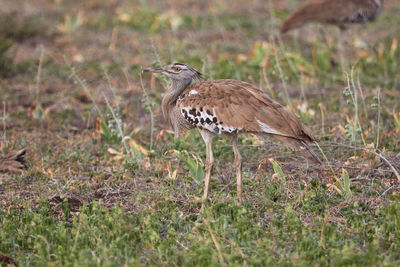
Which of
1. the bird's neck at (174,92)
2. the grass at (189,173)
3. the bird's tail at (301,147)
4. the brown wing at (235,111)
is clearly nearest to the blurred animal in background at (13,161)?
the grass at (189,173)

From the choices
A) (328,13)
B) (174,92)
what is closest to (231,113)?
(174,92)

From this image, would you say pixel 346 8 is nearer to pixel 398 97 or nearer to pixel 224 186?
pixel 398 97

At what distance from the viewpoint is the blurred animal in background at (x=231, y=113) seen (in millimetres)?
4688

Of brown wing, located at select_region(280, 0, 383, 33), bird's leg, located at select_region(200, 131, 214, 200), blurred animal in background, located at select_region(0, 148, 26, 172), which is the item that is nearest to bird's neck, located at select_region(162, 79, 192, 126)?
bird's leg, located at select_region(200, 131, 214, 200)

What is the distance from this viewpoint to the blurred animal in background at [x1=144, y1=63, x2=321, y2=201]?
15.4ft

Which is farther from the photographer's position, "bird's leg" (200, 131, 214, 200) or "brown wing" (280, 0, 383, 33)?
"brown wing" (280, 0, 383, 33)

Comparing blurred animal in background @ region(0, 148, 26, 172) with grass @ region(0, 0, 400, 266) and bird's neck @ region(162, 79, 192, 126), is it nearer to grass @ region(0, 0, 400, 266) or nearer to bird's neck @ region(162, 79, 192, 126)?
grass @ region(0, 0, 400, 266)

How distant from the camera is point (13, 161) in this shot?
5.87 m

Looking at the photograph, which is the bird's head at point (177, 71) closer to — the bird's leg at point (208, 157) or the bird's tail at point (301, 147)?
the bird's leg at point (208, 157)

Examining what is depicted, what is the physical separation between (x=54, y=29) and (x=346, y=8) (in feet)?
18.5

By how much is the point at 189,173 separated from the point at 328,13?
412cm

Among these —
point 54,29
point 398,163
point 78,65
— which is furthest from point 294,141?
point 54,29

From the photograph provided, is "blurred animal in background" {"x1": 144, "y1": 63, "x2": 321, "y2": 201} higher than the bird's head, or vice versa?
the bird's head

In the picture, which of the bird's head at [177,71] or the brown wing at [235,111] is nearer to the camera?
the brown wing at [235,111]
